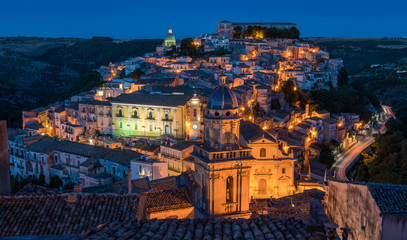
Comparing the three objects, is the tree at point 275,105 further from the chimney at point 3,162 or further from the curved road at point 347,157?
the chimney at point 3,162

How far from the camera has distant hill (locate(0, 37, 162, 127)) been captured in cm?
9006

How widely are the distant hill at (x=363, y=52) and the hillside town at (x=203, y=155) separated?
48398 millimetres

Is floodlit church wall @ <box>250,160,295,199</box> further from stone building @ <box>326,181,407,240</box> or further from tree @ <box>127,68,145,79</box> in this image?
tree @ <box>127,68,145,79</box>

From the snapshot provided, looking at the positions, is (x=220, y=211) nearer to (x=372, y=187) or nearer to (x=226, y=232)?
(x=372, y=187)

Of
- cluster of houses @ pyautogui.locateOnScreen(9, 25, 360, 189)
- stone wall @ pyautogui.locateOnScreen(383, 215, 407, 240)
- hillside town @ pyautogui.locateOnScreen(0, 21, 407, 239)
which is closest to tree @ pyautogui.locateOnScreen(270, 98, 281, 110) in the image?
hillside town @ pyautogui.locateOnScreen(0, 21, 407, 239)

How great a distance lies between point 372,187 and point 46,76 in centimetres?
11983

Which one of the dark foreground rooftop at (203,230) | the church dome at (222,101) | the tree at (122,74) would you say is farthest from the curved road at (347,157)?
the tree at (122,74)

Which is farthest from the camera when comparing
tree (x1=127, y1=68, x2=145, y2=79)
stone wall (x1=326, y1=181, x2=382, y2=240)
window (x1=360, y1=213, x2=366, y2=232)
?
tree (x1=127, y1=68, x2=145, y2=79)

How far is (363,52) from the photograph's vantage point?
453ft

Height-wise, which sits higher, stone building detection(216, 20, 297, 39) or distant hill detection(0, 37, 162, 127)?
stone building detection(216, 20, 297, 39)

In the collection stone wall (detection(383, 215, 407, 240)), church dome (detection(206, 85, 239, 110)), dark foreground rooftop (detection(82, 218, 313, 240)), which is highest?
church dome (detection(206, 85, 239, 110))

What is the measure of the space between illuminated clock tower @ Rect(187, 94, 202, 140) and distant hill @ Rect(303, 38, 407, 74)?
9447 cm

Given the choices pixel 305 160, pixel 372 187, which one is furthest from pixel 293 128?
pixel 372 187

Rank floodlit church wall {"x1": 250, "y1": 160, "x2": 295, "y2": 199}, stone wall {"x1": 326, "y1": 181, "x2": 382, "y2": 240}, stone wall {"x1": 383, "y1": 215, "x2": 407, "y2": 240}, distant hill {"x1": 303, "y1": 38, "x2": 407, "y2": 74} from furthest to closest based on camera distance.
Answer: distant hill {"x1": 303, "y1": 38, "x2": 407, "y2": 74} < floodlit church wall {"x1": 250, "y1": 160, "x2": 295, "y2": 199} < stone wall {"x1": 326, "y1": 181, "x2": 382, "y2": 240} < stone wall {"x1": 383, "y1": 215, "x2": 407, "y2": 240}
